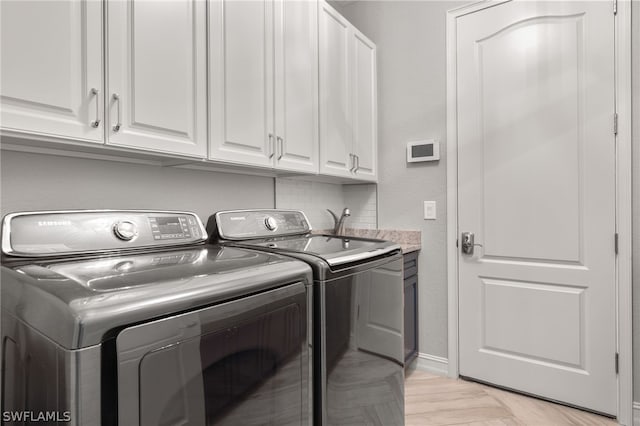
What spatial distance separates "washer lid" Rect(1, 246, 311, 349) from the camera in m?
0.64

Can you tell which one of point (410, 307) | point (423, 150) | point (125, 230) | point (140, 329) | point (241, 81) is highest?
point (241, 81)

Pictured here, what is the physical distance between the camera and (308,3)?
1.97 metres

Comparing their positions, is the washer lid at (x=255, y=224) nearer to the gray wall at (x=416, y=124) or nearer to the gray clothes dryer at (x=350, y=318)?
the gray clothes dryer at (x=350, y=318)

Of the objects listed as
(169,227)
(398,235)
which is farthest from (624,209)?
(169,227)

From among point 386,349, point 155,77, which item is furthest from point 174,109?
point 386,349

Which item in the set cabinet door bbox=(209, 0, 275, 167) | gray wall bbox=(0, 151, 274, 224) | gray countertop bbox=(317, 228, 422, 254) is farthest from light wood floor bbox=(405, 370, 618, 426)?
cabinet door bbox=(209, 0, 275, 167)

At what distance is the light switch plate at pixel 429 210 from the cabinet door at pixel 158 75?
170cm

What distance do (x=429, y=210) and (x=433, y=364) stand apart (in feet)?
3.66

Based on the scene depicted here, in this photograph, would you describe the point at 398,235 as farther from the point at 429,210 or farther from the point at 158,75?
the point at 158,75

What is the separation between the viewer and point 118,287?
2.39 feet

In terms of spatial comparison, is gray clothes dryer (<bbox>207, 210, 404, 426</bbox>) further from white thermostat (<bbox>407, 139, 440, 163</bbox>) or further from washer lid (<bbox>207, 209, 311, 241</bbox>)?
white thermostat (<bbox>407, 139, 440, 163</bbox>)

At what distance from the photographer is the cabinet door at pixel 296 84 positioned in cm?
177

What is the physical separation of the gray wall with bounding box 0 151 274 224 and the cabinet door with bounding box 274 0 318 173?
0.34 meters

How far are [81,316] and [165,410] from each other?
286 mm
